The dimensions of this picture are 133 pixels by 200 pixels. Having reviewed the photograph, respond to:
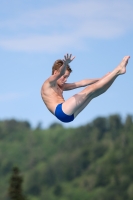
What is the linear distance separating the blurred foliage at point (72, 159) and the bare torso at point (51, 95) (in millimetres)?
95205

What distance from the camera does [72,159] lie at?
420 ft

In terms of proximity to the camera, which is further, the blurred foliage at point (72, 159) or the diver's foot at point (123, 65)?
the blurred foliage at point (72, 159)

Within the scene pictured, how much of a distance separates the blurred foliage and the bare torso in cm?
9520

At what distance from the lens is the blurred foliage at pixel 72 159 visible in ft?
381

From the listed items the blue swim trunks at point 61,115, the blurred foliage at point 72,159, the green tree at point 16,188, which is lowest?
the blue swim trunks at point 61,115

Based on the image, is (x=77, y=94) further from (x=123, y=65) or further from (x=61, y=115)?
(x=123, y=65)

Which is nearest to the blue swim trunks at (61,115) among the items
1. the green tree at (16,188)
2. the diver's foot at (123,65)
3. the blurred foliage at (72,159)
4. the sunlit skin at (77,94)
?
the sunlit skin at (77,94)

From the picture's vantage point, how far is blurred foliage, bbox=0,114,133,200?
116 meters

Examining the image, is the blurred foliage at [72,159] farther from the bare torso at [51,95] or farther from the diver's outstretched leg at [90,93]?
the diver's outstretched leg at [90,93]

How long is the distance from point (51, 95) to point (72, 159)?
114681 millimetres

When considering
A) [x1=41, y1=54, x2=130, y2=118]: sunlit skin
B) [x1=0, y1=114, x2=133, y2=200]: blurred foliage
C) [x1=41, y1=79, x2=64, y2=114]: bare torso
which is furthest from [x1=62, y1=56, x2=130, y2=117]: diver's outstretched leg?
[x1=0, y1=114, x2=133, y2=200]: blurred foliage

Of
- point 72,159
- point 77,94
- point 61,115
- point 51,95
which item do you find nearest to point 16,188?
point 51,95

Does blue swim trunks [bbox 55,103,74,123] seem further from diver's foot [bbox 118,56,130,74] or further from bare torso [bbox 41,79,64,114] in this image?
diver's foot [bbox 118,56,130,74]

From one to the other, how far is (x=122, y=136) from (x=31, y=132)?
23.7 metres
